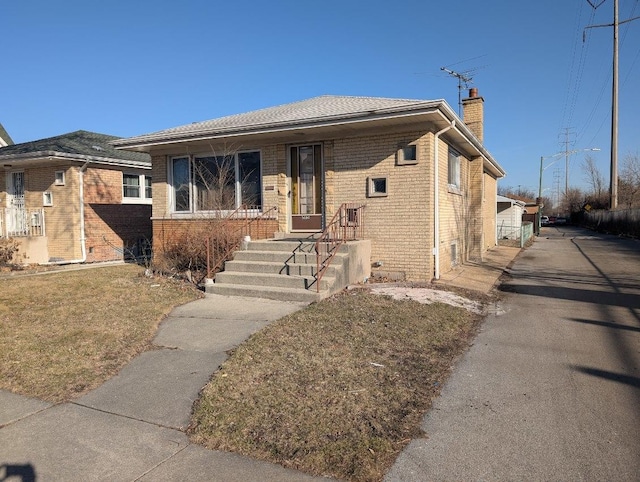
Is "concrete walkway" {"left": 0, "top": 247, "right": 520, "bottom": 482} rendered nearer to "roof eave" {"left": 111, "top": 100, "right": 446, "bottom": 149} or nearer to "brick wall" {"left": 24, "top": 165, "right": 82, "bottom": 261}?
"roof eave" {"left": 111, "top": 100, "right": 446, "bottom": 149}

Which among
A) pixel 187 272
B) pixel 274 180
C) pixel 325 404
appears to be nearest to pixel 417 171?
pixel 274 180

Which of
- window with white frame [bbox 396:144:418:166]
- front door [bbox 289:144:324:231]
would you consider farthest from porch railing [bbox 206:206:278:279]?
window with white frame [bbox 396:144:418:166]

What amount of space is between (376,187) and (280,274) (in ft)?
10.3

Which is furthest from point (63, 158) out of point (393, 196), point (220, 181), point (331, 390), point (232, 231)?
point (331, 390)

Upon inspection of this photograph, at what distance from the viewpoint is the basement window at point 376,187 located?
10.1 m

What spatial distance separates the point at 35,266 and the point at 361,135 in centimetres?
983

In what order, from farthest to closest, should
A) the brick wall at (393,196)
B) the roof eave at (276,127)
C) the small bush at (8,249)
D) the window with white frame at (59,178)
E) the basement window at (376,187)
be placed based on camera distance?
the window with white frame at (59,178) < the small bush at (8,249) < the basement window at (376,187) < the brick wall at (393,196) < the roof eave at (276,127)

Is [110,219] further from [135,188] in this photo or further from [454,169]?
[454,169]

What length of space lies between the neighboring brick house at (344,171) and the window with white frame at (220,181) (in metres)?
0.03

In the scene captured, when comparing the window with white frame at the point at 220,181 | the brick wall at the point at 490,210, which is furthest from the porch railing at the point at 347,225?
the brick wall at the point at 490,210

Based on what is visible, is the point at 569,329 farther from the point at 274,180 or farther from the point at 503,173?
the point at 503,173

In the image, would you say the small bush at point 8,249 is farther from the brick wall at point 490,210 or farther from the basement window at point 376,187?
the brick wall at point 490,210

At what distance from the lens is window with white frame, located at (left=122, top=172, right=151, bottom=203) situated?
53.5 ft

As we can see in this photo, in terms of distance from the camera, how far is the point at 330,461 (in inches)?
123
